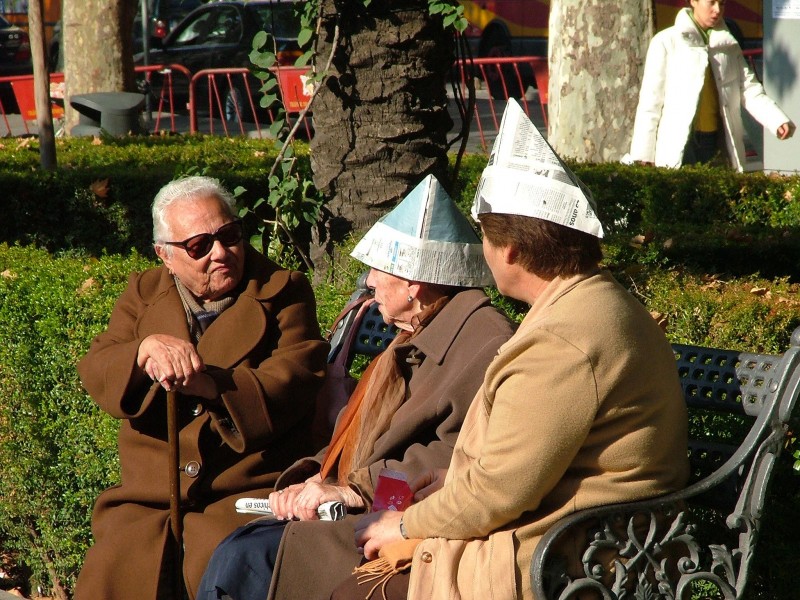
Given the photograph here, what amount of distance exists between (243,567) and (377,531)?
1.48 ft

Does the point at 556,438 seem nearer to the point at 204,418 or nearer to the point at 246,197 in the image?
the point at 204,418

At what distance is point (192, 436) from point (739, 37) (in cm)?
1753

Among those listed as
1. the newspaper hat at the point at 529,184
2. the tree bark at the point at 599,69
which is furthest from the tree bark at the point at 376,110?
the tree bark at the point at 599,69

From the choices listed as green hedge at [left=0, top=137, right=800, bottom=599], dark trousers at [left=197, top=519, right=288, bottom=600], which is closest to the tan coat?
dark trousers at [left=197, top=519, right=288, bottom=600]

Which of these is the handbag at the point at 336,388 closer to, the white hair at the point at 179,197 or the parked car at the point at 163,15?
the white hair at the point at 179,197

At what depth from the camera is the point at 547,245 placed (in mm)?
2863

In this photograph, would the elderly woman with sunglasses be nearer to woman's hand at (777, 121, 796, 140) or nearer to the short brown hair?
the short brown hair

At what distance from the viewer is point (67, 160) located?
9578 mm

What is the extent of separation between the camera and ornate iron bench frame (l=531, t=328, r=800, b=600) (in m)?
2.76

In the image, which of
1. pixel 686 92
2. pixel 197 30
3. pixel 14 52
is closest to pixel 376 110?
pixel 686 92

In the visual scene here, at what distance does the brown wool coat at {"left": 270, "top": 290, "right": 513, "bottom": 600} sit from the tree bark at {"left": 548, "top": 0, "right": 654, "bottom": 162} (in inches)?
322

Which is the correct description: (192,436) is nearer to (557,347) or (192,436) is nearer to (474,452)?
(474,452)

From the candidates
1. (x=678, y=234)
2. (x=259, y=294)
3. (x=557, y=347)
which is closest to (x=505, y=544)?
(x=557, y=347)

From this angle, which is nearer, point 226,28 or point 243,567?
point 243,567
